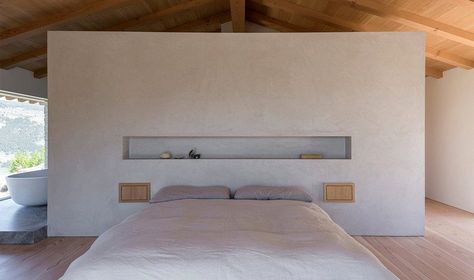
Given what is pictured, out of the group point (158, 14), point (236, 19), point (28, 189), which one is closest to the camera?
point (28, 189)

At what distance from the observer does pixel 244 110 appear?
11.6ft

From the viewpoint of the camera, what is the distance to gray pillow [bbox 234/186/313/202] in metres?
3.02

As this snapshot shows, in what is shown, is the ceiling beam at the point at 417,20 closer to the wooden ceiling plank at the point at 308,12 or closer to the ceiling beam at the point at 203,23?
the wooden ceiling plank at the point at 308,12

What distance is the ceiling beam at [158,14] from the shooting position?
4.29 metres

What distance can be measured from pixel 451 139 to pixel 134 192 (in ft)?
15.6

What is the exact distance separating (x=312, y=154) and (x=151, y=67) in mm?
2088

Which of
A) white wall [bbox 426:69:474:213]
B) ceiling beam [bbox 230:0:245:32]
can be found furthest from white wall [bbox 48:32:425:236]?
white wall [bbox 426:69:474:213]

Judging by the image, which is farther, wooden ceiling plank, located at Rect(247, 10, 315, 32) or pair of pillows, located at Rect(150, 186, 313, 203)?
wooden ceiling plank, located at Rect(247, 10, 315, 32)

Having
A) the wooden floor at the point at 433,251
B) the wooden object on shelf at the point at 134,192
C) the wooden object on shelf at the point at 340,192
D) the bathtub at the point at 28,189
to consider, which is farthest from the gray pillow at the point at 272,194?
the bathtub at the point at 28,189

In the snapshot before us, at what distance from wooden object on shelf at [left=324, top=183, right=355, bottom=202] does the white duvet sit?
132 cm

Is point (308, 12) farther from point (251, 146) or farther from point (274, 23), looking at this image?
point (251, 146)

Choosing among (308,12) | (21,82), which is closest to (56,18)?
(21,82)

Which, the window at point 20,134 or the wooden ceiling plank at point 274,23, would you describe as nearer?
the window at point 20,134

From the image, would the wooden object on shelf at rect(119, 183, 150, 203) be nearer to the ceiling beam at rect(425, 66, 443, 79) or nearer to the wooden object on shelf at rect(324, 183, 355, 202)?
the wooden object on shelf at rect(324, 183, 355, 202)
